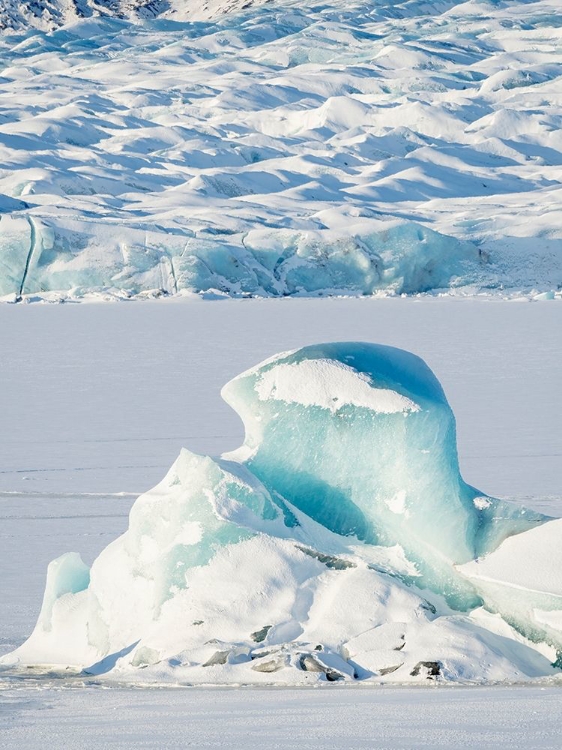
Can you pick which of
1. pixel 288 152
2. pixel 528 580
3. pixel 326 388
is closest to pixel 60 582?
pixel 326 388

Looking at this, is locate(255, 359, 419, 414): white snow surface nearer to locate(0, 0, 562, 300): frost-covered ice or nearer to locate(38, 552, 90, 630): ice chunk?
locate(38, 552, 90, 630): ice chunk

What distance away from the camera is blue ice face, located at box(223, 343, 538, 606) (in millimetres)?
3875

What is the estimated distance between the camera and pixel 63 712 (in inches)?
117

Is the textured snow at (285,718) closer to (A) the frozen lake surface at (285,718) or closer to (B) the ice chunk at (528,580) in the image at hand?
(A) the frozen lake surface at (285,718)

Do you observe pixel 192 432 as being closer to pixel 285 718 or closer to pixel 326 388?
pixel 326 388

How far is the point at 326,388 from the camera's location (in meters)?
4.00

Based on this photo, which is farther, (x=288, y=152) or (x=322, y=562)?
(x=288, y=152)

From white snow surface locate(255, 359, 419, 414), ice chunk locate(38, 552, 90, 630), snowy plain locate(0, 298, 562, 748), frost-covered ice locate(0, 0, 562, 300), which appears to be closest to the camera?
snowy plain locate(0, 298, 562, 748)

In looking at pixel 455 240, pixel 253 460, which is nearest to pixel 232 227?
pixel 455 240

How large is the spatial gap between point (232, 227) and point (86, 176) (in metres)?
9.33

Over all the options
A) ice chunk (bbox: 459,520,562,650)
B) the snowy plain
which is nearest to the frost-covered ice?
the snowy plain

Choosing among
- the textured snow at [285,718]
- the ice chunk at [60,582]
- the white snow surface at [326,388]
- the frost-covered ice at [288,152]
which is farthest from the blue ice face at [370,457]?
the frost-covered ice at [288,152]

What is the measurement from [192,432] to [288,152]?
3577cm

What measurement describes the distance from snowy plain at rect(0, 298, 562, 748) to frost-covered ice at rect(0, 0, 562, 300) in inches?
66.7
